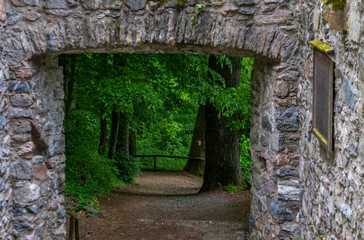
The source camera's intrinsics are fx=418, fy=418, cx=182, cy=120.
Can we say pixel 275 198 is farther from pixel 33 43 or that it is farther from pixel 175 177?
pixel 175 177

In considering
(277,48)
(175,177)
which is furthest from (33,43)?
(175,177)

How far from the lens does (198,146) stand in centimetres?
1355

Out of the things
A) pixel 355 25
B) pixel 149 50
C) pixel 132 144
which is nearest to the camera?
pixel 355 25

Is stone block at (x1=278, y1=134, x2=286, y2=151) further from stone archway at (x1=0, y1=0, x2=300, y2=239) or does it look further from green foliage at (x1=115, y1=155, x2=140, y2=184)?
green foliage at (x1=115, y1=155, x2=140, y2=184)

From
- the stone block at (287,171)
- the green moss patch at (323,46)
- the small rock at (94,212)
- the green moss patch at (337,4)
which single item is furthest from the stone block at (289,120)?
the small rock at (94,212)

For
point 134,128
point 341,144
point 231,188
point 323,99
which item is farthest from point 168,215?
point 341,144

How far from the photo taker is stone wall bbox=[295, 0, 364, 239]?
2.07m

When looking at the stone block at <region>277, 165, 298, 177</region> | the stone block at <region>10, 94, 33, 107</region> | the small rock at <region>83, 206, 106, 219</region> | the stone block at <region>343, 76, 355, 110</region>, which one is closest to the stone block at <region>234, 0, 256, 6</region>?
the stone block at <region>277, 165, 298, 177</region>

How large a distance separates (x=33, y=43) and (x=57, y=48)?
0.70ft

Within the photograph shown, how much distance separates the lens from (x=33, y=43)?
3803 millimetres

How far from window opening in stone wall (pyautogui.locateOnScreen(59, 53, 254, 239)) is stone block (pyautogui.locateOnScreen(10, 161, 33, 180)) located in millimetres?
2101

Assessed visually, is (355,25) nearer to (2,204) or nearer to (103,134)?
(2,204)

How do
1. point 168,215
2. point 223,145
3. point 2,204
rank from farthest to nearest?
point 223,145 < point 168,215 < point 2,204

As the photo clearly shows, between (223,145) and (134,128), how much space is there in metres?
2.69
